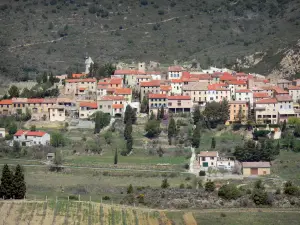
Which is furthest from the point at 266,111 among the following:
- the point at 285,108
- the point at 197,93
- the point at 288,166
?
the point at 288,166

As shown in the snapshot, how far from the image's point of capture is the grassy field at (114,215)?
66625 millimetres

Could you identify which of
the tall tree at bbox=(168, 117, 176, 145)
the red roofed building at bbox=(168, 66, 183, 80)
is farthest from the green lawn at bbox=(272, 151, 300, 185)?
the red roofed building at bbox=(168, 66, 183, 80)

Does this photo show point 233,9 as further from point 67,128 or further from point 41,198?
point 41,198

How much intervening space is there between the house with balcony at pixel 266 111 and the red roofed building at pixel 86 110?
47.5ft

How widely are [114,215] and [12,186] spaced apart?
25.8ft

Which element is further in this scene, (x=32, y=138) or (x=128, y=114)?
(x=128, y=114)

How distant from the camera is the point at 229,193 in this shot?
73375mm

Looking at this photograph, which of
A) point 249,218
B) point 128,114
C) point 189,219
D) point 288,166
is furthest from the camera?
point 128,114

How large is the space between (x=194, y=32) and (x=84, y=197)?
220 feet

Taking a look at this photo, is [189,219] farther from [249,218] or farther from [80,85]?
[80,85]

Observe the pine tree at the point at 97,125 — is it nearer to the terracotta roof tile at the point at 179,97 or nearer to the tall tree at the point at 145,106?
the tall tree at the point at 145,106

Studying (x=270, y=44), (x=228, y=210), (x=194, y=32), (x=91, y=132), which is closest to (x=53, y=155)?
(x=91, y=132)

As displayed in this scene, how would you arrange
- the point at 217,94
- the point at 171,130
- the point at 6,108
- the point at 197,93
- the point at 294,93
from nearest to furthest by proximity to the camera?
the point at 171,130
the point at 217,94
the point at 197,93
the point at 6,108
the point at 294,93

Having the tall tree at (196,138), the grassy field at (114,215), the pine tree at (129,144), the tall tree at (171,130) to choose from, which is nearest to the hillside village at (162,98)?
the tall tree at (171,130)
